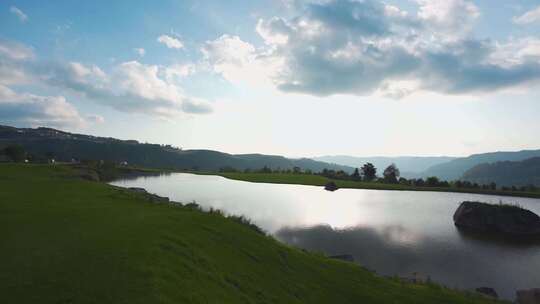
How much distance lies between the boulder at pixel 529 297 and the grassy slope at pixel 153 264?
427 cm

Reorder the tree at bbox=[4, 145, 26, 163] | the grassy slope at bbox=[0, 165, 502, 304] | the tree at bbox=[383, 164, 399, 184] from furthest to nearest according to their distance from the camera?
the tree at bbox=[383, 164, 399, 184] < the tree at bbox=[4, 145, 26, 163] < the grassy slope at bbox=[0, 165, 502, 304]

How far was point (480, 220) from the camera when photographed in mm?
50219

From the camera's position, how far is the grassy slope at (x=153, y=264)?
423 inches

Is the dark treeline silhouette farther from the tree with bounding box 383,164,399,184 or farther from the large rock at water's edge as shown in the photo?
the large rock at water's edge

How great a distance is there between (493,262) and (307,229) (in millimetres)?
21005

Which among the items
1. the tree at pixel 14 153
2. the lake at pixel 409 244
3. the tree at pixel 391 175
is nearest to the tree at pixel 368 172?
the tree at pixel 391 175

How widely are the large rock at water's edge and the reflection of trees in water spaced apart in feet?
28.0

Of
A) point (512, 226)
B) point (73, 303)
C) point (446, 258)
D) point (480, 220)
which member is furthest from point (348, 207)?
point (73, 303)

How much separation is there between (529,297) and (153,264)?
87.0ft

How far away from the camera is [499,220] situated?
48.7 meters

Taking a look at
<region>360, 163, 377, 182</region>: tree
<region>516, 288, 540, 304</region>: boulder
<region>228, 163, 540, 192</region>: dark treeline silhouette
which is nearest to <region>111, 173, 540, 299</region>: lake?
<region>516, 288, 540, 304</region>: boulder

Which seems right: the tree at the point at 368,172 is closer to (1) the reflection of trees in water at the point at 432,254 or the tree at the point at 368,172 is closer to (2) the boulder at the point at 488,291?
(1) the reflection of trees in water at the point at 432,254

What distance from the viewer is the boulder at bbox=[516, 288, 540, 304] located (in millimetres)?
21906

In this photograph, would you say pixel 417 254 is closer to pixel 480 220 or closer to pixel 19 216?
pixel 480 220
